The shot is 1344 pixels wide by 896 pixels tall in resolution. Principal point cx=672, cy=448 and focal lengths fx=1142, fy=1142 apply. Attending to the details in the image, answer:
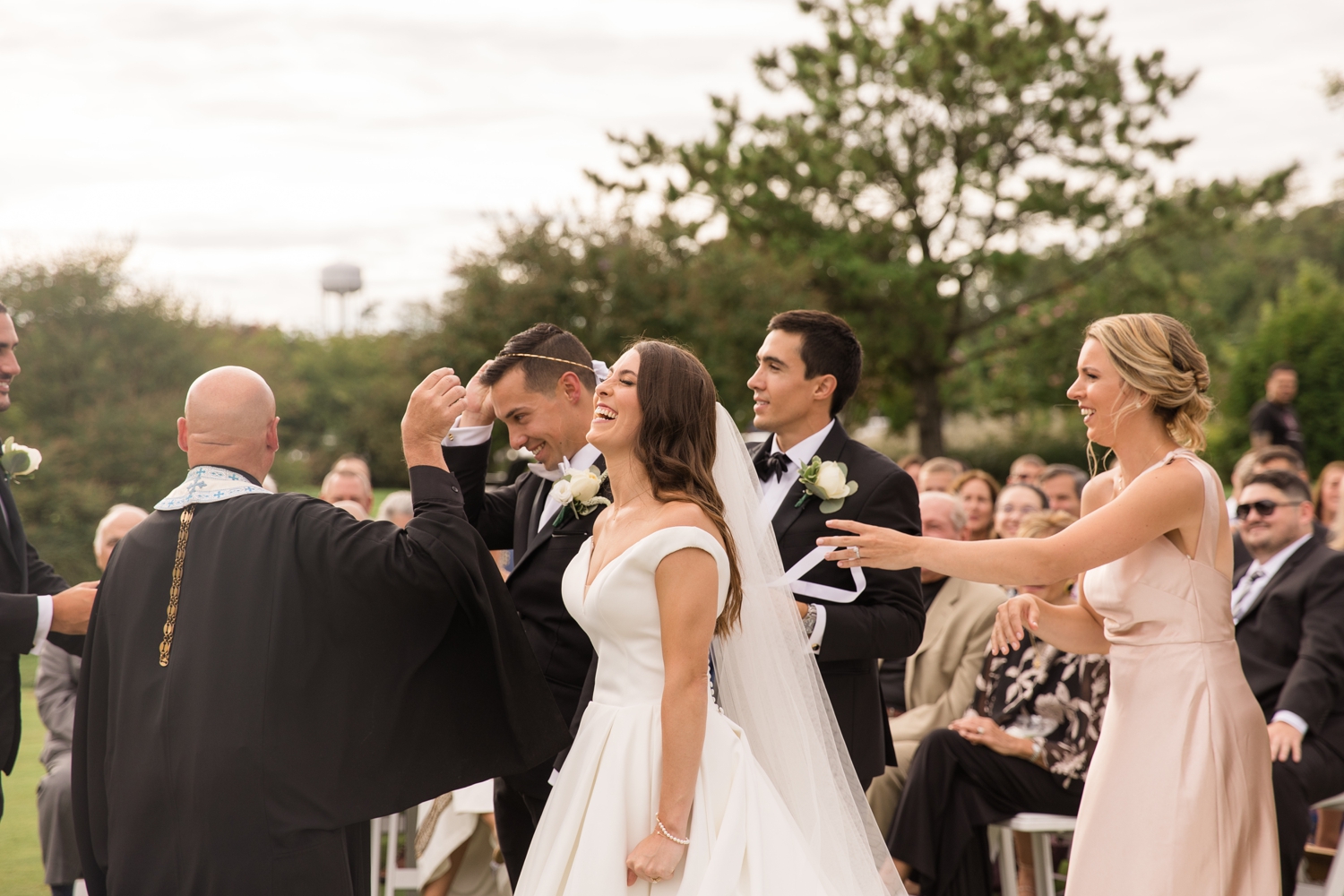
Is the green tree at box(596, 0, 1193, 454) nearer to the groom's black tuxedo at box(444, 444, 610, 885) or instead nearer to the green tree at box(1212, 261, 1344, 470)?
the green tree at box(1212, 261, 1344, 470)

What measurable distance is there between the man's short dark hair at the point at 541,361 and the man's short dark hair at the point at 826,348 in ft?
2.41

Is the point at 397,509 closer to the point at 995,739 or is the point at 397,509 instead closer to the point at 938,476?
the point at 938,476

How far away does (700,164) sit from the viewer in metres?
21.8

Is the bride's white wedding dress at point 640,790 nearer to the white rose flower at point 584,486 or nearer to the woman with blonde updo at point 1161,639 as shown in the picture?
the white rose flower at point 584,486

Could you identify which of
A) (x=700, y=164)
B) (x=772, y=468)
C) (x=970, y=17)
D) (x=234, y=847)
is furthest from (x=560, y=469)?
(x=970, y=17)

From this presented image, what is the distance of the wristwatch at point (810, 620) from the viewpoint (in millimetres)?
3605

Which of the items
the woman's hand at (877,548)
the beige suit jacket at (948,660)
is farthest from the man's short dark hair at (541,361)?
the beige suit jacket at (948,660)

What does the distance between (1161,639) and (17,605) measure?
12.8 feet

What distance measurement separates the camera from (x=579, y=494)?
373 centimetres

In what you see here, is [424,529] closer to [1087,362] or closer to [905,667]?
[1087,362]

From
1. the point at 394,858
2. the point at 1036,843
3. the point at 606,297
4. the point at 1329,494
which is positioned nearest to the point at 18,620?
the point at 394,858

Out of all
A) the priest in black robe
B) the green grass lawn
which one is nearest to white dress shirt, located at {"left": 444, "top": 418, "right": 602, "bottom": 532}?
the priest in black robe

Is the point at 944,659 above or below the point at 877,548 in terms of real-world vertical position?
below

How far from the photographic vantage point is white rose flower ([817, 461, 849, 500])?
12.4 ft
